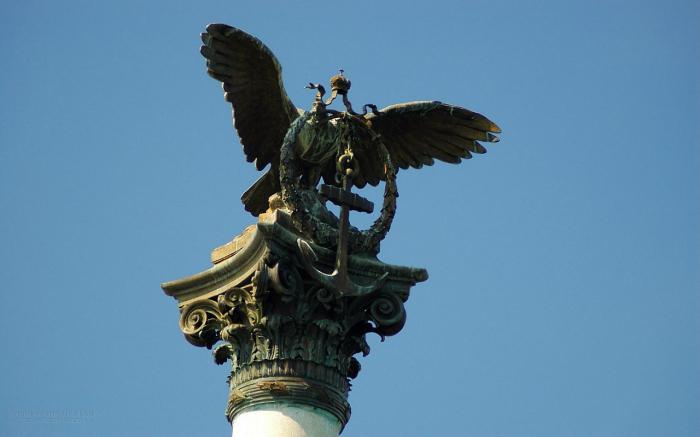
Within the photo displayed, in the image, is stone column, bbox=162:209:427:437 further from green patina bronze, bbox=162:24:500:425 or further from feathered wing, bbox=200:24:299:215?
feathered wing, bbox=200:24:299:215

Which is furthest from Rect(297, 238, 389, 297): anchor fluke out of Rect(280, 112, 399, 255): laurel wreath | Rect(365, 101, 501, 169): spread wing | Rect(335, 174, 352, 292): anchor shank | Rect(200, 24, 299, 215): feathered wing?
Rect(365, 101, 501, 169): spread wing

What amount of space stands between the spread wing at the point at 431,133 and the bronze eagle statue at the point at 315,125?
0.02m

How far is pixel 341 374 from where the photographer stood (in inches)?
1037

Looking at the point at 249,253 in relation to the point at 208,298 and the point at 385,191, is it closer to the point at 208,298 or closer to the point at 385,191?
the point at 208,298

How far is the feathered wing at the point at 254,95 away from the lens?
27234mm

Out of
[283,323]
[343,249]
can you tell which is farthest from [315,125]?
[283,323]

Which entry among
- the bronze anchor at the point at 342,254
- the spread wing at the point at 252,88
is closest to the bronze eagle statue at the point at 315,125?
the spread wing at the point at 252,88

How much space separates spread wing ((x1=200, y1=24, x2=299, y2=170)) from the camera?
27.2m

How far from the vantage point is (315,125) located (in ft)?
90.4

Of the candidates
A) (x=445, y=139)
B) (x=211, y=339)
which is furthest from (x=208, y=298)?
(x=445, y=139)

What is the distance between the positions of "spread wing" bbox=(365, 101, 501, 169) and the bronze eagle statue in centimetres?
2

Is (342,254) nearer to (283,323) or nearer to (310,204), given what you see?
(310,204)

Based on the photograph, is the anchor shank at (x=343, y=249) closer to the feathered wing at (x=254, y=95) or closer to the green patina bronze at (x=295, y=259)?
the green patina bronze at (x=295, y=259)

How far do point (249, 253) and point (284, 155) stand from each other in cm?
189
